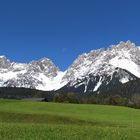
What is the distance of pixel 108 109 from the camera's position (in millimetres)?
103312

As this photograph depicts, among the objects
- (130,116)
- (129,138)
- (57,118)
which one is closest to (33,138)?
(129,138)

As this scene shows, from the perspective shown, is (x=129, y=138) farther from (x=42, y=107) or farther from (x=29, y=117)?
(x=42, y=107)

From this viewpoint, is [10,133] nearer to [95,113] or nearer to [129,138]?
[129,138]

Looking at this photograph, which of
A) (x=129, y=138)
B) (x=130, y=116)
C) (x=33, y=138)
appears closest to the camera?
(x=33, y=138)

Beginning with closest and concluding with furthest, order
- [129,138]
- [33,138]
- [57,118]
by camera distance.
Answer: [33,138] < [129,138] < [57,118]

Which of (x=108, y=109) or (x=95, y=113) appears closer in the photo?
(x=95, y=113)

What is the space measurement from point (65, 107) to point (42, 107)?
17.3 feet

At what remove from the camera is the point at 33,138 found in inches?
1276

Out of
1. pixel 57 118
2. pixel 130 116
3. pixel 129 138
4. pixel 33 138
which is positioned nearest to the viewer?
pixel 33 138

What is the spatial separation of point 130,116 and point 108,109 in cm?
1219

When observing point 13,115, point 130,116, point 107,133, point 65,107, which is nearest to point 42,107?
point 65,107

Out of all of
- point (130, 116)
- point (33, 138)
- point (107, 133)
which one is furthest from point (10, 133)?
point (130, 116)

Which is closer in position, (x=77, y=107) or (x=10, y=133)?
(x=10, y=133)

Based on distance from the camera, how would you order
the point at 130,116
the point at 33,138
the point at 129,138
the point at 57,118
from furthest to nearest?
1. the point at 130,116
2. the point at 57,118
3. the point at 129,138
4. the point at 33,138
